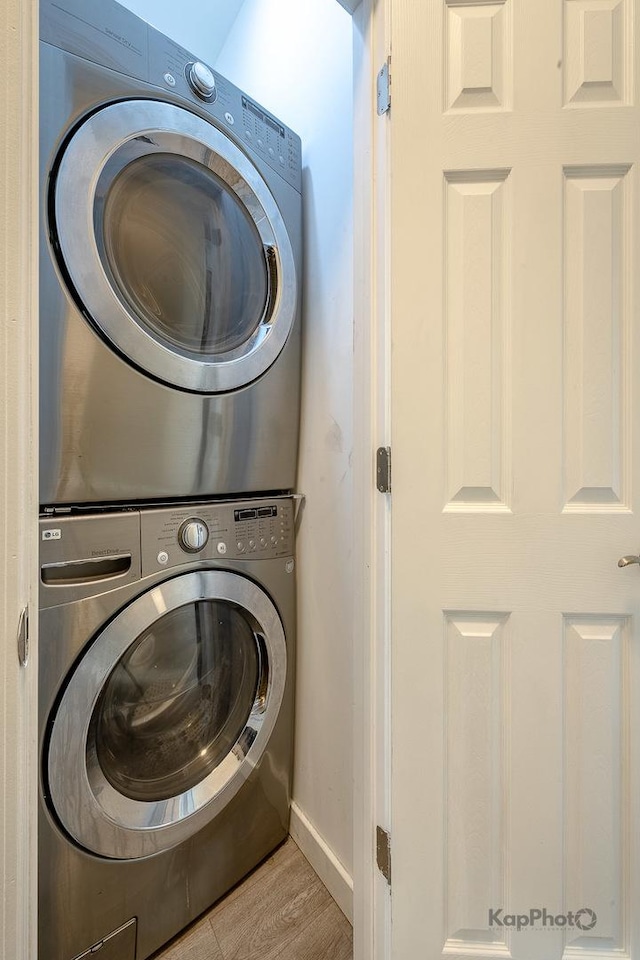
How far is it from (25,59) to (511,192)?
80 centimetres

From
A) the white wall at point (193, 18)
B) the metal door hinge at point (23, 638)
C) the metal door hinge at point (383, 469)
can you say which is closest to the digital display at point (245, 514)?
the metal door hinge at point (383, 469)

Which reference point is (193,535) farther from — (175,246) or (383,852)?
(383,852)

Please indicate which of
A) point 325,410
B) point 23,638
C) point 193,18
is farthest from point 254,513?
point 193,18

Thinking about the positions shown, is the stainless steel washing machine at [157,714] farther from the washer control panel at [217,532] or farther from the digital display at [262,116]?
the digital display at [262,116]

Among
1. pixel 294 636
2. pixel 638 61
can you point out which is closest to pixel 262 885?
pixel 294 636

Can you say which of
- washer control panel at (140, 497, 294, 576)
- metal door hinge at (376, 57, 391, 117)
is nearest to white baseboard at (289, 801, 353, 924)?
washer control panel at (140, 497, 294, 576)

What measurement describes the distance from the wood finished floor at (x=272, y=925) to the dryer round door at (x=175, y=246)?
1305 mm

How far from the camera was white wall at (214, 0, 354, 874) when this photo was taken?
125 centimetres

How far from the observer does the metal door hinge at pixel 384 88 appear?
0.96m

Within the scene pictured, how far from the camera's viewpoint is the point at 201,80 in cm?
110

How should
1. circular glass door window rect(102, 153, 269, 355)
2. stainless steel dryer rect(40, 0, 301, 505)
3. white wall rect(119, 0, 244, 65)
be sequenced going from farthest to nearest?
white wall rect(119, 0, 244, 65) < circular glass door window rect(102, 153, 269, 355) < stainless steel dryer rect(40, 0, 301, 505)

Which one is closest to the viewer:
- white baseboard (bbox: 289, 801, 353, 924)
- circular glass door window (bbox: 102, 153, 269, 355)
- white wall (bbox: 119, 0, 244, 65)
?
circular glass door window (bbox: 102, 153, 269, 355)

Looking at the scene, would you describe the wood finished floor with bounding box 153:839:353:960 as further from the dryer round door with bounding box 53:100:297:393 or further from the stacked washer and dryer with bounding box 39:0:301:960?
the dryer round door with bounding box 53:100:297:393

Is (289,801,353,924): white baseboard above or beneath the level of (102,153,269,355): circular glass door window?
beneath
